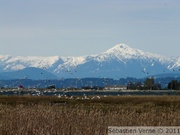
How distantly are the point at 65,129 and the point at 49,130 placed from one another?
2.38 ft

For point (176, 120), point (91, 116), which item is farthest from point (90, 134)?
point (176, 120)

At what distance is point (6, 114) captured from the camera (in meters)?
18.9

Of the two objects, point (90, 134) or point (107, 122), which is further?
point (107, 122)

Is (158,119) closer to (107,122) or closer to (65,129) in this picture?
(107,122)

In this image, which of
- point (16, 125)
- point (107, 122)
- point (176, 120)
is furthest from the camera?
point (176, 120)

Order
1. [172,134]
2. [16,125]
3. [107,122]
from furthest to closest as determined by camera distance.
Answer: [107,122]
[16,125]
[172,134]

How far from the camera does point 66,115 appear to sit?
18.4 m

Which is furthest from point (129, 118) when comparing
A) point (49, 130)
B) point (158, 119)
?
point (49, 130)

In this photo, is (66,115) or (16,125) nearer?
(16,125)

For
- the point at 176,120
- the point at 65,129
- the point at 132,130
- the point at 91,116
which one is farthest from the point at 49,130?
the point at 176,120

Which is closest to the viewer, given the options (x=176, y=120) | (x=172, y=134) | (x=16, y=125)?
(x=172, y=134)

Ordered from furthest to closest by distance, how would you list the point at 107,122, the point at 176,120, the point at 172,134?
the point at 176,120
the point at 107,122
the point at 172,134

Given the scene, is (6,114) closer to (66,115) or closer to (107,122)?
(66,115)

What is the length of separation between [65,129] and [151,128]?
9.50 ft
